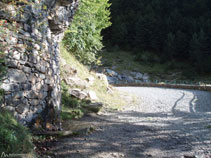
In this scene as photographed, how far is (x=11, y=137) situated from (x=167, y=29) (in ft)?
125

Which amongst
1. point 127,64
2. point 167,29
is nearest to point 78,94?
point 127,64

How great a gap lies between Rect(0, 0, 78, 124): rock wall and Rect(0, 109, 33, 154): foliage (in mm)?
392

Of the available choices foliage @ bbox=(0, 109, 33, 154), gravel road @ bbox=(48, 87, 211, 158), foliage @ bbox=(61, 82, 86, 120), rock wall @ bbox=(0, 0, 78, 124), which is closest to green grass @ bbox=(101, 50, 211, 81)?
foliage @ bbox=(61, 82, 86, 120)

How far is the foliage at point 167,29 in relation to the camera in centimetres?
2958

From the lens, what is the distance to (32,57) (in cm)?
390

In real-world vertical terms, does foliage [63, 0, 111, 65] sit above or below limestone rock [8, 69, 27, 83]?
above

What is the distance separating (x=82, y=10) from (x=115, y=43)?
31.0 meters

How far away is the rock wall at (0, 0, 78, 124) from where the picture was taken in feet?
11.1

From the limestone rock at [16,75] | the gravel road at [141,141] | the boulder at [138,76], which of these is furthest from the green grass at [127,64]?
the limestone rock at [16,75]

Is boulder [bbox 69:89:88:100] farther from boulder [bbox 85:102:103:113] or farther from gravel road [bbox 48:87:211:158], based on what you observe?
gravel road [bbox 48:87:211:158]

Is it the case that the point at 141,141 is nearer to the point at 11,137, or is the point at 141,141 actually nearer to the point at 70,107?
the point at 11,137

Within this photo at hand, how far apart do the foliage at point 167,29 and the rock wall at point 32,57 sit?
27580 mm

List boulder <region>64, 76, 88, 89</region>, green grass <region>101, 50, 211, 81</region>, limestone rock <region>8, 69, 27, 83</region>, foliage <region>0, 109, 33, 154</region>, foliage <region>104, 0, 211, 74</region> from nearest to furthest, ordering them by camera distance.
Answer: foliage <region>0, 109, 33, 154</region>
limestone rock <region>8, 69, 27, 83</region>
boulder <region>64, 76, 88, 89</region>
green grass <region>101, 50, 211, 81</region>
foliage <region>104, 0, 211, 74</region>

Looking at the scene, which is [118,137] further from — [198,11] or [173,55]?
[198,11]
